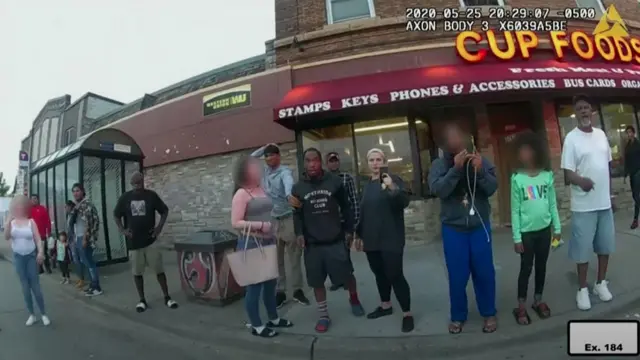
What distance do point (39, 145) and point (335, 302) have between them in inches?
882

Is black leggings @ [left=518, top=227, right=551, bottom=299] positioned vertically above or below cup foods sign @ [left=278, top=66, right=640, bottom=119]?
below

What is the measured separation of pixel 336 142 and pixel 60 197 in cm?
625

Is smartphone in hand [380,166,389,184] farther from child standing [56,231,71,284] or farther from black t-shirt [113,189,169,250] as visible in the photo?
child standing [56,231,71,284]

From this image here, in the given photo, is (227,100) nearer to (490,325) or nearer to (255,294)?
(255,294)

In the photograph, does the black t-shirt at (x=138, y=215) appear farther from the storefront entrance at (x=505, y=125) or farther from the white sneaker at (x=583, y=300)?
the storefront entrance at (x=505, y=125)

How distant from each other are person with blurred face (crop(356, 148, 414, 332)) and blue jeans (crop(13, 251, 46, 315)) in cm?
413

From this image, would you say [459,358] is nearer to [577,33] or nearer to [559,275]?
Answer: [559,275]

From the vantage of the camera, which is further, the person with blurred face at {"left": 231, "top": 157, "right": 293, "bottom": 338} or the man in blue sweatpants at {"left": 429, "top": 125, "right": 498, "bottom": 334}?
the person with blurred face at {"left": 231, "top": 157, "right": 293, "bottom": 338}

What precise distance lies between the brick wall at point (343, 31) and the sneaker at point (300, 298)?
578 cm

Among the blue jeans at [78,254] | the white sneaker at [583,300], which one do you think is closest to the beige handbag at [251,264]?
the white sneaker at [583,300]

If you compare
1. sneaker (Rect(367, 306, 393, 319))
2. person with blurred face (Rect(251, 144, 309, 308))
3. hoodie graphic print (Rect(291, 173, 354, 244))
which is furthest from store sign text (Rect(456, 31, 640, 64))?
sneaker (Rect(367, 306, 393, 319))

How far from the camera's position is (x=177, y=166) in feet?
36.3

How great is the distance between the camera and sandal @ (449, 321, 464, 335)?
3695 millimetres

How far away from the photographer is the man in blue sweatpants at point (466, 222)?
359 cm
